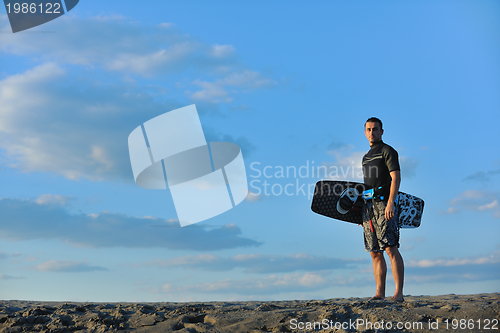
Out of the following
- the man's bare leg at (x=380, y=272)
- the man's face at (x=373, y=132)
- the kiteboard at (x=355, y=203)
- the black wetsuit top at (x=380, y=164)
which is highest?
the man's face at (x=373, y=132)

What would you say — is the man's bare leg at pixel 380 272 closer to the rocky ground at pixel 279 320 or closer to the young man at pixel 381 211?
the young man at pixel 381 211

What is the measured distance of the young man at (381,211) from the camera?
4.70m

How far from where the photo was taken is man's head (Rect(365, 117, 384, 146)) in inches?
199

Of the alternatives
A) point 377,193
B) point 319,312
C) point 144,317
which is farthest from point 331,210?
point 144,317

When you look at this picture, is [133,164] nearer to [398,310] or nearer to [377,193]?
[377,193]

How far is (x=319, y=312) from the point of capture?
4004mm

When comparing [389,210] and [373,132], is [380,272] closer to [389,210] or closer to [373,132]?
[389,210]

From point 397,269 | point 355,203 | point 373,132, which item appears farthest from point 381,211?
point 373,132

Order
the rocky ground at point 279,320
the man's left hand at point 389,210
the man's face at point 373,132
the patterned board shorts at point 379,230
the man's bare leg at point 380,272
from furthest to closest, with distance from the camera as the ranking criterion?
the man's face at point 373,132, the man's bare leg at point 380,272, the patterned board shorts at point 379,230, the man's left hand at point 389,210, the rocky ground at point 279,320

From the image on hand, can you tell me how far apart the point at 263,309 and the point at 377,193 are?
2.03 m

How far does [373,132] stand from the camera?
5039 mm

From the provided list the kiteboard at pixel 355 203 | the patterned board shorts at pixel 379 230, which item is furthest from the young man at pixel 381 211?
the kiteboard at pixel 355 203

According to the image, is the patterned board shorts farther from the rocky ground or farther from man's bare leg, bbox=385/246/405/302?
the rocky ground

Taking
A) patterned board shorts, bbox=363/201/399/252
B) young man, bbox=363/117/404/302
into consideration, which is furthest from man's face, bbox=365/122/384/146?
patterned board shorts, bbox=363/201/399/252
